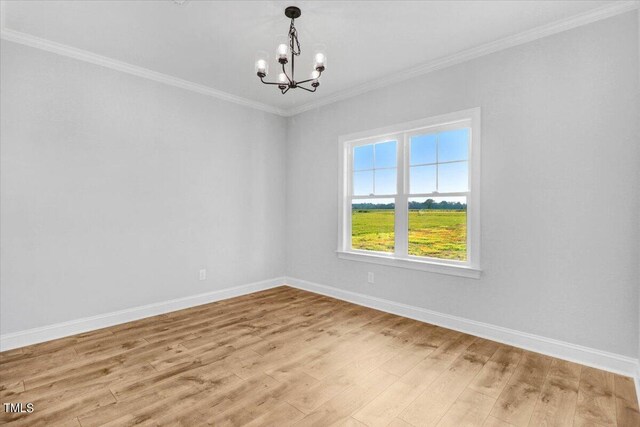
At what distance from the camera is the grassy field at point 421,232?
3361mm

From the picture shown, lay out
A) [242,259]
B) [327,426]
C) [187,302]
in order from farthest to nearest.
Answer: [242,259] → [187,302] → [327,426]

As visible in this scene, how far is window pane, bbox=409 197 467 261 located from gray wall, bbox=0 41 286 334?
2.37 m

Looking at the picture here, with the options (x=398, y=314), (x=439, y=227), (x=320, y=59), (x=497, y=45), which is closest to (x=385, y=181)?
(x=439, y=227)

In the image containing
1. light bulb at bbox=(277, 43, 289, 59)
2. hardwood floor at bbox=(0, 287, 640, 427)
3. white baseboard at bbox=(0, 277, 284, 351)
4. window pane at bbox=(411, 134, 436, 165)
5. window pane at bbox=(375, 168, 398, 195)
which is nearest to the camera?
hardwood floor at bbox=(0, 287, 640, 427)

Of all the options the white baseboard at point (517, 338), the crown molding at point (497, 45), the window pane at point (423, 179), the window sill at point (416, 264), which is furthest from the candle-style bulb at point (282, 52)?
the white baseboard at point (517, 338)

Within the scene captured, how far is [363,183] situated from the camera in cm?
429

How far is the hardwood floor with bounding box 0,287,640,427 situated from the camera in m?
1.89

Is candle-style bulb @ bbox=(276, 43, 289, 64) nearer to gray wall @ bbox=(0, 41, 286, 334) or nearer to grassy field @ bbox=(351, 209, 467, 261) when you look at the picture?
gray wall @ bbox=(0, 41, 286, 334)

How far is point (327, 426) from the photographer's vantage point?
179 centimetres

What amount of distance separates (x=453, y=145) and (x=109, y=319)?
419 centimetres

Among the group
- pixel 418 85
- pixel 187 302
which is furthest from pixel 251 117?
pixel 187 302

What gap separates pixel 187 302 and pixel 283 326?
1.45m

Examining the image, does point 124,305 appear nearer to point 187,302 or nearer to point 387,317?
point 187,302

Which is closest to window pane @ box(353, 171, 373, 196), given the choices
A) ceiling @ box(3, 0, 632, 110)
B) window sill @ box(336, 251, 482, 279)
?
window sill @ box(336, 251, 482, 279)
